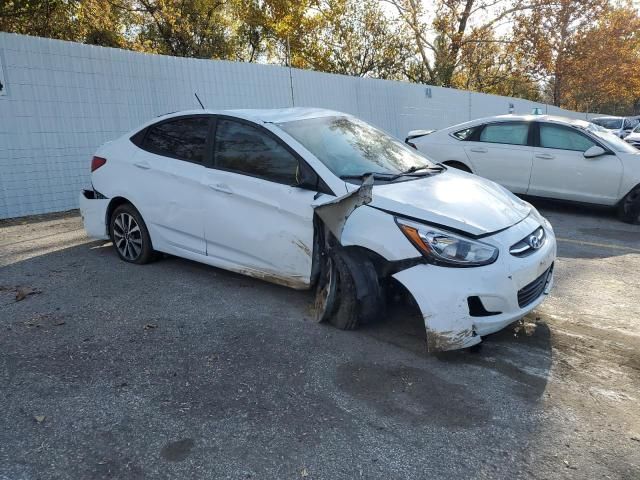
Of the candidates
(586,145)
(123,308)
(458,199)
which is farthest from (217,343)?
(586,145)

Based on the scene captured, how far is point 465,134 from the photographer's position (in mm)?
8820

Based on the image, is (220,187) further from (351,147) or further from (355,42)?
(355,42)

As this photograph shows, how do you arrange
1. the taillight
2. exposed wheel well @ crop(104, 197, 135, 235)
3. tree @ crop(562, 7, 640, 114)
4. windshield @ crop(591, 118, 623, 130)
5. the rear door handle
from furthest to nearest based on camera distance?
tree @ crop(562, 7, 640, 114), windshield @ crop(591, 118, 623, 130), the taillight, exposed wheel well @ crop(104, 197, 135, 235), the rear door handle

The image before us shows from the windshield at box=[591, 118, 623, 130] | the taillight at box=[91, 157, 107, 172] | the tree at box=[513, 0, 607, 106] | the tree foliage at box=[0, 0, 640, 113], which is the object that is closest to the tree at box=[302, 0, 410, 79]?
the tree foliage at box=[0, 0, 640, 113]

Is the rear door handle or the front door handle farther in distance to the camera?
the rear door handle

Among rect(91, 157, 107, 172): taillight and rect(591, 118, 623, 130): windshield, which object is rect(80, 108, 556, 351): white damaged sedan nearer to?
rect(91, 157, 107, 172): taillight

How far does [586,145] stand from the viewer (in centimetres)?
780

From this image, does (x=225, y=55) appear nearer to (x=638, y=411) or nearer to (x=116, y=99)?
(x=116, y=99)

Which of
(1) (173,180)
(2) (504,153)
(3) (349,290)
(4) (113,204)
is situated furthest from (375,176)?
(2) (504,153)

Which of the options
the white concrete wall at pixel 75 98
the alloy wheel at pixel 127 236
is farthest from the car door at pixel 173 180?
the white concrete wall at pixel 75 98

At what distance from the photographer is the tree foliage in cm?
2141

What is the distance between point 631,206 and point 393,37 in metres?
21.4

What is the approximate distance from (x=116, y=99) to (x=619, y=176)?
8018 millimetres

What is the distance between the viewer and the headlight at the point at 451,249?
3.29 meters
